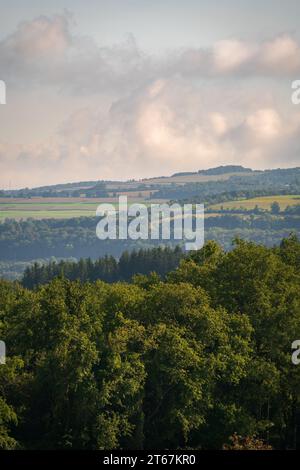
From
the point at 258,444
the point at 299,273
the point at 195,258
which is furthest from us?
the point at 195,258

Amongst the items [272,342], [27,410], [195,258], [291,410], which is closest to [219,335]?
[272,342]

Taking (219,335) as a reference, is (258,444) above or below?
below

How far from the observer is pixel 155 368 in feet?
215

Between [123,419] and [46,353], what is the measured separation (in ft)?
24.3

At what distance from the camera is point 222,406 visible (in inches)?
2552

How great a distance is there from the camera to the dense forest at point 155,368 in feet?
204

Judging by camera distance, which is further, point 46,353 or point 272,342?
point 272,342

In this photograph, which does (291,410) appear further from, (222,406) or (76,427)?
(76,427)

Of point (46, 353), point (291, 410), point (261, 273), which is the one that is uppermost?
point (261, 273)

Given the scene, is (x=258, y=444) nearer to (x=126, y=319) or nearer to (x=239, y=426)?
(x=239, y=426)

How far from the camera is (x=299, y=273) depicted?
8350 cm

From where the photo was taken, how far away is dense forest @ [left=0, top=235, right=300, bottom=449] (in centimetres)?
6209

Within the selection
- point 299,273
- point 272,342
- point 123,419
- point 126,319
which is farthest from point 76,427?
point 299,273

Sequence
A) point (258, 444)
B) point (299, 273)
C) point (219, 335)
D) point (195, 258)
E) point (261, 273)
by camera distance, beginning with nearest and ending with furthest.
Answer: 1. point (258, 444)
2. point (219, 335)
3. point (261, 273)
4. point (299, 273)
5. point (195, 258)
